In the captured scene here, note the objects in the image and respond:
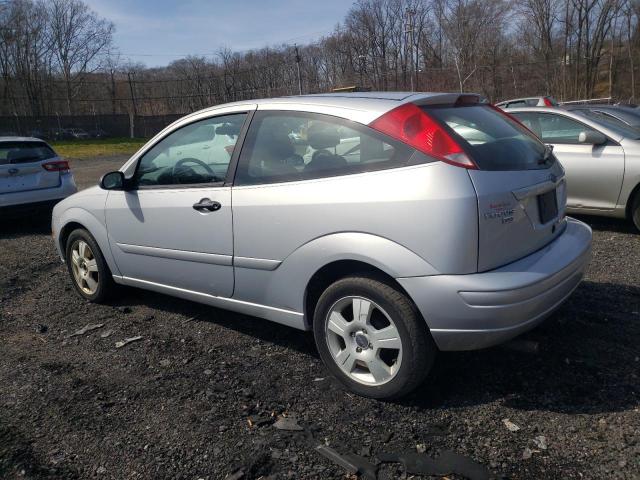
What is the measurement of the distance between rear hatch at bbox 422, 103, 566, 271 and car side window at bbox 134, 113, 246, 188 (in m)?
1.40

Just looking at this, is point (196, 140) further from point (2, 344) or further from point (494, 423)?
point (494, 423)

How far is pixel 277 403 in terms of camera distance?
10.2 ft

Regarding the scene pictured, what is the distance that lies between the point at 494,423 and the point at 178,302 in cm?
308

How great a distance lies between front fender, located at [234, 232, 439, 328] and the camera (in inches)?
108

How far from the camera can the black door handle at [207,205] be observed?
3527 mm

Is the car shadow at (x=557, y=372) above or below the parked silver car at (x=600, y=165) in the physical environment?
below

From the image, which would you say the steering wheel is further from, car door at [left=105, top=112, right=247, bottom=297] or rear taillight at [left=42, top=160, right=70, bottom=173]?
A: rear taillight at [left=42, top=160, right=70, bottom=173]

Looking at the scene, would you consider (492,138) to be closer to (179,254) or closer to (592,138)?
(179,254)

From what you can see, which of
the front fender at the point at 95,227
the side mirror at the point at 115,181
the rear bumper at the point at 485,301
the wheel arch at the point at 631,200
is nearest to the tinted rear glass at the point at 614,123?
the wheel arch at the point at 631,200

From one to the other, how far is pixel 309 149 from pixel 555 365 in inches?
78.1

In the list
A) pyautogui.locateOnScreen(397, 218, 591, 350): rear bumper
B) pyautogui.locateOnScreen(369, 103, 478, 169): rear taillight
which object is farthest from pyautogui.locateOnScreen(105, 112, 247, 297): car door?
pyautogui.locateOnScreen(397, 218, 591, 350): rear bumper

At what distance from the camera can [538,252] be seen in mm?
3010

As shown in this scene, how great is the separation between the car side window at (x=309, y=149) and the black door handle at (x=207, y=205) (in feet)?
0.69

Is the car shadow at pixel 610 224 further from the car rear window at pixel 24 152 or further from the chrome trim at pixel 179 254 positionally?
the car rear window at pixel 24 152
